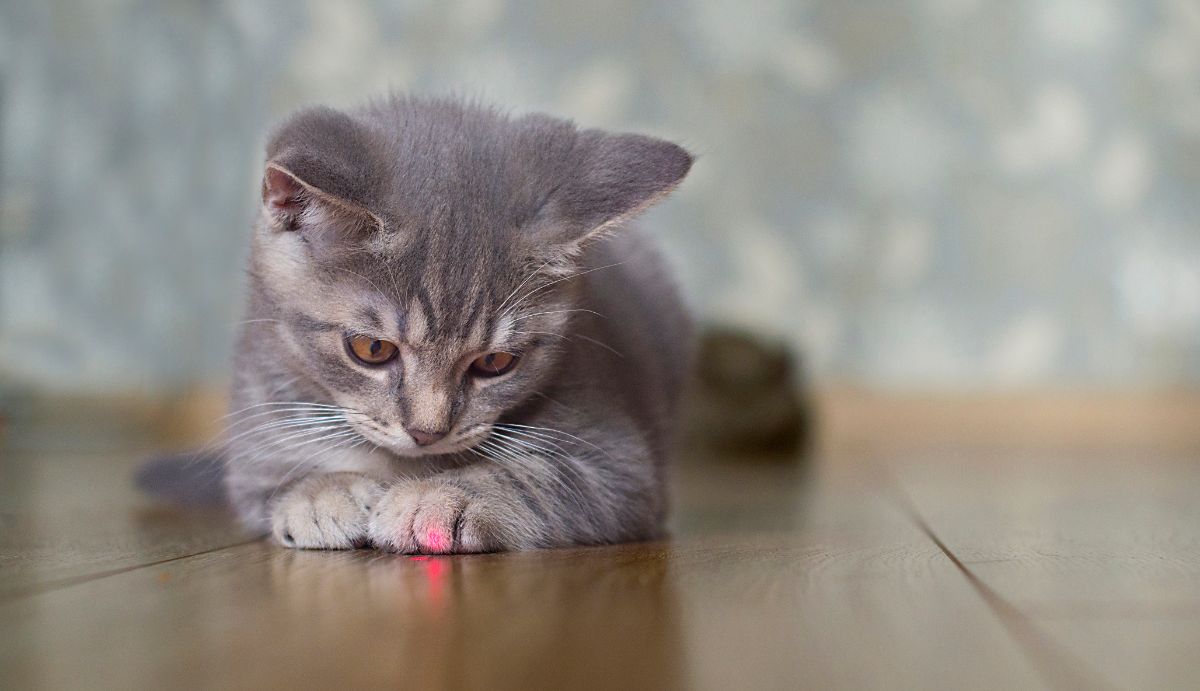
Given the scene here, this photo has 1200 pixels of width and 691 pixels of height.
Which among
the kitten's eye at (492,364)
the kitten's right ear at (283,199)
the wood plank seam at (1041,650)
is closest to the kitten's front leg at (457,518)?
the kitten's eye at (492,364)

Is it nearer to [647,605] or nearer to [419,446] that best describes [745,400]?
[419,446]

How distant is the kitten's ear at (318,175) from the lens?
3.96 ft

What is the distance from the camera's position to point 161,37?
328 cm

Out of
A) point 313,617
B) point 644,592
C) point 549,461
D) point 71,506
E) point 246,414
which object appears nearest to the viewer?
point 313,617

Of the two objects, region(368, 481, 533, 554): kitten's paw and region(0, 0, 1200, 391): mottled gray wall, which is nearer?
region(368, 481, 533, 554): kitten's paw

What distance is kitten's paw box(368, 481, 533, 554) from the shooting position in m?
1.28

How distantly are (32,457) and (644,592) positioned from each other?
2155mm

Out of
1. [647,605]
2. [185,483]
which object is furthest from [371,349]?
[185,483]

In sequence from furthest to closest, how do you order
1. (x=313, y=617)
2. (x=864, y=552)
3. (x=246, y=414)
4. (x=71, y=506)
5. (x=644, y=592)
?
(x=71, y=506)
(x=246, y=414)
(x=864, y=552)
(x=644, y=592)
(x=313, y=617)

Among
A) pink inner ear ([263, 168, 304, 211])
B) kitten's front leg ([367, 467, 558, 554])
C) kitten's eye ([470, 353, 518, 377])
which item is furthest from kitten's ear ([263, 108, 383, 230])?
kitten's front leg ([367, 467, 558, 554])

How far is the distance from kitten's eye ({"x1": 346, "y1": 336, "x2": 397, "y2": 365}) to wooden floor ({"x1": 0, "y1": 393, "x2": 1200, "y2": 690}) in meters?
0.24

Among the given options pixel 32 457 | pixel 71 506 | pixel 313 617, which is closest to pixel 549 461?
pixel 313 617

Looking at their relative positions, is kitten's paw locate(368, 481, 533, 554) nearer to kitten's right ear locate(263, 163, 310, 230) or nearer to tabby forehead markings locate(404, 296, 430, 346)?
tabby forehead markings locate(404, 296, 430, 346)

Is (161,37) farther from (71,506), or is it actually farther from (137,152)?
(71,506)
